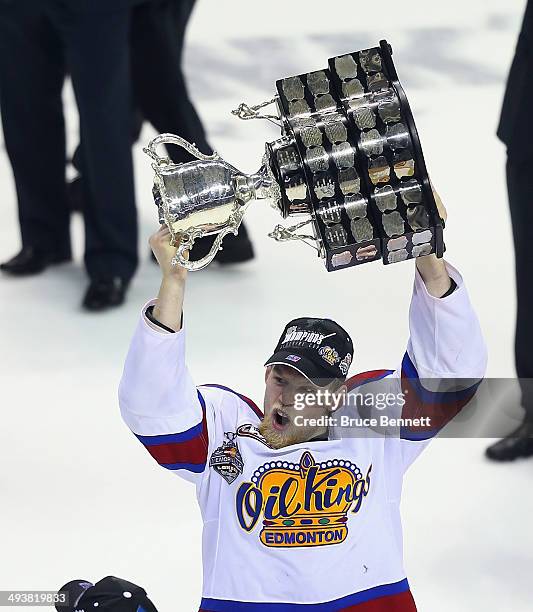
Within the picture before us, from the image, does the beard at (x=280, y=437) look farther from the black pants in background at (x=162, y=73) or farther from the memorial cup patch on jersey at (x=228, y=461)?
the black pants in background at (x=162, y=73)

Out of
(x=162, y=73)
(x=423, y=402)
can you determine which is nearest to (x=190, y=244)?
(x=423, y=402)

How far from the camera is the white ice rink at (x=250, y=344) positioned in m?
2.46

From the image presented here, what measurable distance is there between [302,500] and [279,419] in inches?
4.3

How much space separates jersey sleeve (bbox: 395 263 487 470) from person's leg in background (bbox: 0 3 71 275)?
1.81m

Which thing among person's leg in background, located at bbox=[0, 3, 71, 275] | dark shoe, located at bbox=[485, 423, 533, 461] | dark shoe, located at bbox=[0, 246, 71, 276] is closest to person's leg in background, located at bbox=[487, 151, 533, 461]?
dark shoe, located at bbox=[485, 423, 533, 461]

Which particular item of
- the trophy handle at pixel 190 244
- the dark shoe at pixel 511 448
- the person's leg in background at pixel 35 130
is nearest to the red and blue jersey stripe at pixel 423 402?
the trophy handle at pixel 190 244

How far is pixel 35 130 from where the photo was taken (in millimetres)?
3525

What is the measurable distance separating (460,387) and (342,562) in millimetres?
275

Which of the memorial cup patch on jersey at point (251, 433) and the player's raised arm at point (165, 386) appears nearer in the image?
the player's raised arm at point (165, 386)

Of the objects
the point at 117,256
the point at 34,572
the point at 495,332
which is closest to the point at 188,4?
the point at 117,256

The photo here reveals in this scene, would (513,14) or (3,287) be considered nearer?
(3,287)

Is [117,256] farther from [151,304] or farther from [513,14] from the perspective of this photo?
[513,14]

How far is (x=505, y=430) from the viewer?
2.83 meters

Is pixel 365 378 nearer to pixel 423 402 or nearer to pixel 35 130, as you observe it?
pixel 423 402
